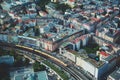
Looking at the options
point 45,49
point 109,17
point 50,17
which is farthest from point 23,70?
point 109,17

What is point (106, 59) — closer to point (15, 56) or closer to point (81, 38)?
point (81, 38)

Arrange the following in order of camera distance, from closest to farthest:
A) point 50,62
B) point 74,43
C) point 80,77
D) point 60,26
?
point 80,77, point 50,62, point 74,43, point 60,26

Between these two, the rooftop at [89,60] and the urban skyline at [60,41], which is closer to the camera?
the rooftop at [89,60]

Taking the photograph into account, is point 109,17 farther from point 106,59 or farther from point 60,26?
point 106,59

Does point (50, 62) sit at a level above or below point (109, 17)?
below

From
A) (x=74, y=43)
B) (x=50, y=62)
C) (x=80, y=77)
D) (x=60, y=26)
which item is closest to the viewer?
(x=80, y=77)

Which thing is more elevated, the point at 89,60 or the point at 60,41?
the point at 60,41

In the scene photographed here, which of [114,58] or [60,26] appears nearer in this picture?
[114,58]

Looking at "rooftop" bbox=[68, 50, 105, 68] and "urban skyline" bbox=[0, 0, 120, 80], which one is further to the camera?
"urban skyline" bbox=[0, 0, 120, 80]

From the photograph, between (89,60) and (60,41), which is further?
(60,41)
